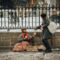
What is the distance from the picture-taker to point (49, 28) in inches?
614

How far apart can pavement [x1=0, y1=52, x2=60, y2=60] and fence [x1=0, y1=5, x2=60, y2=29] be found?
5.16 feet

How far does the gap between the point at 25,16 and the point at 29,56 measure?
233 centimetres

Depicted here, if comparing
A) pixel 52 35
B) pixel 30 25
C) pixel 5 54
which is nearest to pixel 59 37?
pixel 52 35

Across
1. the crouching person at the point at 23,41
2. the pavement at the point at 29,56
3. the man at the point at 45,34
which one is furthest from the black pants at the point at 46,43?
the crouching person at the point at 23,41

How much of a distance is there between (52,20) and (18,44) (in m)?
1.96

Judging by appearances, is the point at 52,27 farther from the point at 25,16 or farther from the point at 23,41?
the point at 25,16

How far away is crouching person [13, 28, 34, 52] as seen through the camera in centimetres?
1570

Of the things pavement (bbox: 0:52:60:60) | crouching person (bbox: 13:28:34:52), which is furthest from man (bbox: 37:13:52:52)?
crouching person (bbox: 13:28:34:52)

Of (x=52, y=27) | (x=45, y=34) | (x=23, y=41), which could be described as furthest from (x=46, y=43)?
(x=23, y=41)

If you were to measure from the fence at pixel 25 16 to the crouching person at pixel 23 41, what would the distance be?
0.67 m

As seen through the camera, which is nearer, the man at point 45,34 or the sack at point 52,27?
the man at point 45,34

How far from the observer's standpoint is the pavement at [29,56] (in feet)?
47.4

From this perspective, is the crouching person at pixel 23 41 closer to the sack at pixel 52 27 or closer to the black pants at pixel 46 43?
the black pants at pixel 46 43

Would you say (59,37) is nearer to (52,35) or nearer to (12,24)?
(52,35)
